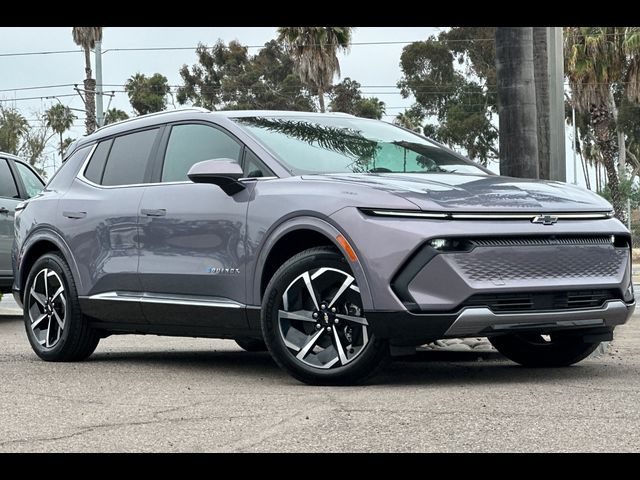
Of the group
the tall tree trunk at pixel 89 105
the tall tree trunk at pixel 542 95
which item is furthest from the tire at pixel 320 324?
the tall tree trunk at pixel 89 105

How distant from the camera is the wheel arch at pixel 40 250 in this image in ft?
28.9

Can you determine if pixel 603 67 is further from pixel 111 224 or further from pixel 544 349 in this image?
pixel 111 224

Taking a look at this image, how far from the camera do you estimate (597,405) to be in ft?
19.8

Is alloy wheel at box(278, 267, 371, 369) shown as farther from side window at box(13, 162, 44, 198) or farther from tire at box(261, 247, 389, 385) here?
side window at box(13, 162, 44, 198)

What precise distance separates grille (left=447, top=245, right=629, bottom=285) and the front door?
152 cm

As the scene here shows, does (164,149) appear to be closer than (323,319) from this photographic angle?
No

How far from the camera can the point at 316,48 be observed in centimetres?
4628

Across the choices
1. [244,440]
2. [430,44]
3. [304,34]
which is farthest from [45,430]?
[430,44]

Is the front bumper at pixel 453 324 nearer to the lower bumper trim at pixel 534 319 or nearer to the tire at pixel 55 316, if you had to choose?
the lower bumper trim at pixel 534 319

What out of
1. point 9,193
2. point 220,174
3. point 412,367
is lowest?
point 412,367

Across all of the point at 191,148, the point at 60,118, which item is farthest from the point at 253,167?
the point at 60,118

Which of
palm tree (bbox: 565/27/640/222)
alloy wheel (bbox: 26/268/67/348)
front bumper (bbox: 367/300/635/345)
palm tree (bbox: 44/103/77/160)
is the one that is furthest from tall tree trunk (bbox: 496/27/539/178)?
palm tree (bbox: 44/103/77/160)

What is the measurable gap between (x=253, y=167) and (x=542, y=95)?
4.53 meters

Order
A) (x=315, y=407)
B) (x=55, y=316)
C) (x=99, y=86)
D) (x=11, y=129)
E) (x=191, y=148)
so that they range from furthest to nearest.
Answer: (x=11, y=129)
(x=99, y=86)
(x=55, y=316)
(x=191, y=148)
(x=315, y=407)
